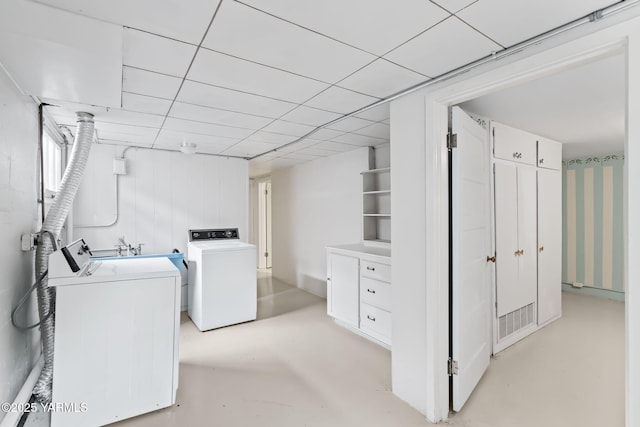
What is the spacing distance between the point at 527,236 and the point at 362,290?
74.5 inches

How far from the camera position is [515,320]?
10.0ft

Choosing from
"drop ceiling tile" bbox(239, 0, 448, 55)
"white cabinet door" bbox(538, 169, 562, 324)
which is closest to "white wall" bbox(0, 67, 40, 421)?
"drop ceiling tile" bbox(239, 0, 448, 55)

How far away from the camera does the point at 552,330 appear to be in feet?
10.9

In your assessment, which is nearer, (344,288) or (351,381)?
(351,381)

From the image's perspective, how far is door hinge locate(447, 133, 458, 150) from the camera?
1977 mm

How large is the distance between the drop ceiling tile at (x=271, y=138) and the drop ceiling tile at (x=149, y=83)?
1155mm

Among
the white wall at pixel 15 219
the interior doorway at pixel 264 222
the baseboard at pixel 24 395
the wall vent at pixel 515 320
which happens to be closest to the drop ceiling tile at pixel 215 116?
the white wall at pixel 15 219

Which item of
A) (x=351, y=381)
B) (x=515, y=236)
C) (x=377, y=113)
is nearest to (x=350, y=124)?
(x=377, y=113)

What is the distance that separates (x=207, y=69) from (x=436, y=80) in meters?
1.39

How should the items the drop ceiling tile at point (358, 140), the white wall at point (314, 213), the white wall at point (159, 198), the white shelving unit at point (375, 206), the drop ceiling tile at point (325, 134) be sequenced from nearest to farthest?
1. the drop ceiling tile at point (325, 134)
2. the drop ceiling tile at point (358, 140)
3. the white wall at point (159, 198)
4. the white shelving unit at point (375, 206)
5. the white wall at point (314, 213)

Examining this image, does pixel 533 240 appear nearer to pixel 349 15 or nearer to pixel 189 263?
pixel 349 15

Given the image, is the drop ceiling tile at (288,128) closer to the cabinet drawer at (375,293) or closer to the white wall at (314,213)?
the white wall at (314,213)

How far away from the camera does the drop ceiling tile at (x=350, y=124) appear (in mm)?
2703

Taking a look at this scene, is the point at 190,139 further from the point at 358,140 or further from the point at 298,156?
the point at 358,140
